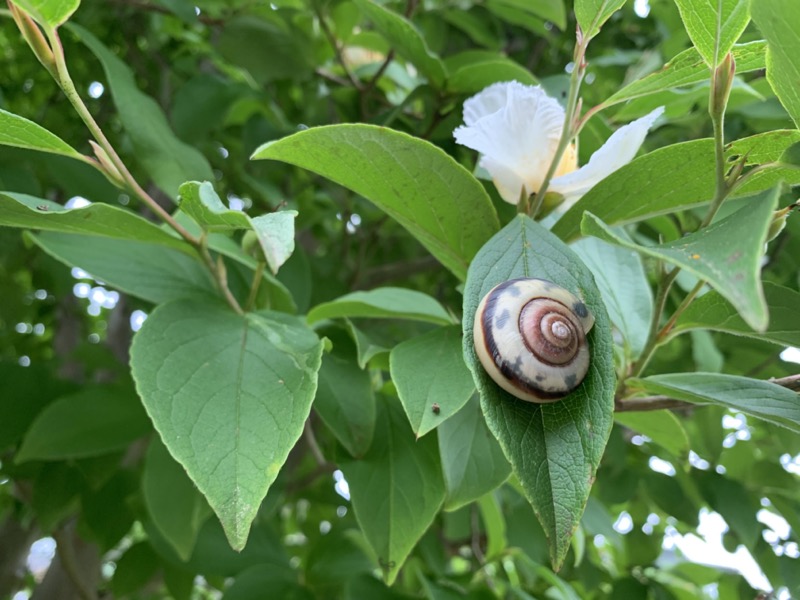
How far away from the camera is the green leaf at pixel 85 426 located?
0.63m

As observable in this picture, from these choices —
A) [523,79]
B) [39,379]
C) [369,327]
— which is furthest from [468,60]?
[39,379]

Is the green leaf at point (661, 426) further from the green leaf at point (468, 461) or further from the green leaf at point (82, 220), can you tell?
the green leaf at point (82, 220)


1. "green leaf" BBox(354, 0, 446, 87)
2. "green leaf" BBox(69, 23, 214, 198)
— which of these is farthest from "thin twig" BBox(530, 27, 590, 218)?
"green leaf" BBox(69, 23, 214, 198)

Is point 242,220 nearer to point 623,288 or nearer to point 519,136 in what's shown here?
point 519,136

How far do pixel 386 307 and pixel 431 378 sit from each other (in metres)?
0.10

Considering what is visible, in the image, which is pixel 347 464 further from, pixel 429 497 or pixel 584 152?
pixel 584 152

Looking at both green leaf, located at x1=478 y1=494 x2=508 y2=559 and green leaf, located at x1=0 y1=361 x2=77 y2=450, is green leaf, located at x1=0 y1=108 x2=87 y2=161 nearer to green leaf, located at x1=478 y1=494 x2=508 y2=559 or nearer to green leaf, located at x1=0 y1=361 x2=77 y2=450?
green leaf, located at x1=0 y1=361 x2=77 y2=450

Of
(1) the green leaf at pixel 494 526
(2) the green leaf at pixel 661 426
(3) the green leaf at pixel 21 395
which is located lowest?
(1) the green leaf at pixel 494 526

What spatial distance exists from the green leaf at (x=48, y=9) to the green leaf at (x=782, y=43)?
316 millimetres

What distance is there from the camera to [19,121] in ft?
1.20

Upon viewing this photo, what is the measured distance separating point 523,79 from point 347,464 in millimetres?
351

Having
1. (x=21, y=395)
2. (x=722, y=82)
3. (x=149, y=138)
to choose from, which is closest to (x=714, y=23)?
(x=722, y=82)

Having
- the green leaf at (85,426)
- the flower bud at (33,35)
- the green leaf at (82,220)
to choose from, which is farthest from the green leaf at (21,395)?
the flower bud at (33,35)

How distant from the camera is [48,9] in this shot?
348mm
